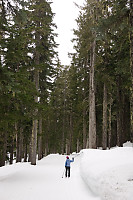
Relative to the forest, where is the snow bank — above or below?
below

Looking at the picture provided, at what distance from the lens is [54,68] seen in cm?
2089

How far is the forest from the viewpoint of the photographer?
8602 mm

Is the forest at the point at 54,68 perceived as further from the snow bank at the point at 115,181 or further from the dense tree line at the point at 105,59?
the snow bank at the point at 115,181

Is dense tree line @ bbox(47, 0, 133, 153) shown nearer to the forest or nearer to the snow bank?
the forest

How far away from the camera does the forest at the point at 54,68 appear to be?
28.2 ft

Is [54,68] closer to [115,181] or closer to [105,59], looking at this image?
[105,59]

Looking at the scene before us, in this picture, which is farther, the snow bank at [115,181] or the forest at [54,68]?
the forest at [54,68]

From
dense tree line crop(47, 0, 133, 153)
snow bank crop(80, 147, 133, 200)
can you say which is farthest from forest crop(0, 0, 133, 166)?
snow bank crop(80, 147, 133, 200)

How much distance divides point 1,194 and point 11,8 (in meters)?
7.92

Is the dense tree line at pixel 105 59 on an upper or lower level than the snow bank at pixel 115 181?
upper

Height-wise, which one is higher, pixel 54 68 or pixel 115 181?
pixel 54 68

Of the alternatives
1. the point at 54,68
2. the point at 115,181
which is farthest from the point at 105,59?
the point at 115,181

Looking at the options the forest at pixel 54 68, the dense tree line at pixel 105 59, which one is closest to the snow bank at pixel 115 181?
the dense tree line at pixel 105 59

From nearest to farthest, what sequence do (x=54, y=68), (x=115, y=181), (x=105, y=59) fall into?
1. (x=115, y=181)
2. (x=105, y=59)
3. (x=54, y=68)
